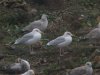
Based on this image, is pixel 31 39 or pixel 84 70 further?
pixel 31 39

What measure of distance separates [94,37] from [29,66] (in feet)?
10.5

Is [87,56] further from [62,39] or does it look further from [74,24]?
[74,24]

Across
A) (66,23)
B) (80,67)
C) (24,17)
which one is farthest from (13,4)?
(80,67)

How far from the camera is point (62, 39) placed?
662 inches

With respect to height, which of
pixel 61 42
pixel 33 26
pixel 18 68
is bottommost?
pixel 18 68

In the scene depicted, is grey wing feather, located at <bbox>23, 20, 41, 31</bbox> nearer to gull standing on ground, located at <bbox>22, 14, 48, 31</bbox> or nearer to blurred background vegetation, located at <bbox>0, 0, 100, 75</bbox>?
gull standing on ground, located at <bbox>22, 14, 48, 31</bbox>

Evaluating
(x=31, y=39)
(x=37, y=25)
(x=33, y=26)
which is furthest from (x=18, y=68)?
(x=37, y=25)

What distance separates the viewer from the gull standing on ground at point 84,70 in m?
14.1

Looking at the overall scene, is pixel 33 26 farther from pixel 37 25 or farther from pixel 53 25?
pixel 53 25

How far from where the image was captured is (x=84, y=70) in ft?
46.6

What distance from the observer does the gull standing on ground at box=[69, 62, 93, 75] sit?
46.2ft

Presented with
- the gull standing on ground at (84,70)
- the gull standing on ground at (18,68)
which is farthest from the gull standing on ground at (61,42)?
the gull standing on ground at (84,70)

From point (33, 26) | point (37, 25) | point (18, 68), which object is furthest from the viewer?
point (37, 25)

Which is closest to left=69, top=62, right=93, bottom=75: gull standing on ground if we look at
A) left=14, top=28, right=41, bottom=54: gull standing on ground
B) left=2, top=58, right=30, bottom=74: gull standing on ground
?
left=2, top=58, right=30, bottom=74: gull standing on ground
